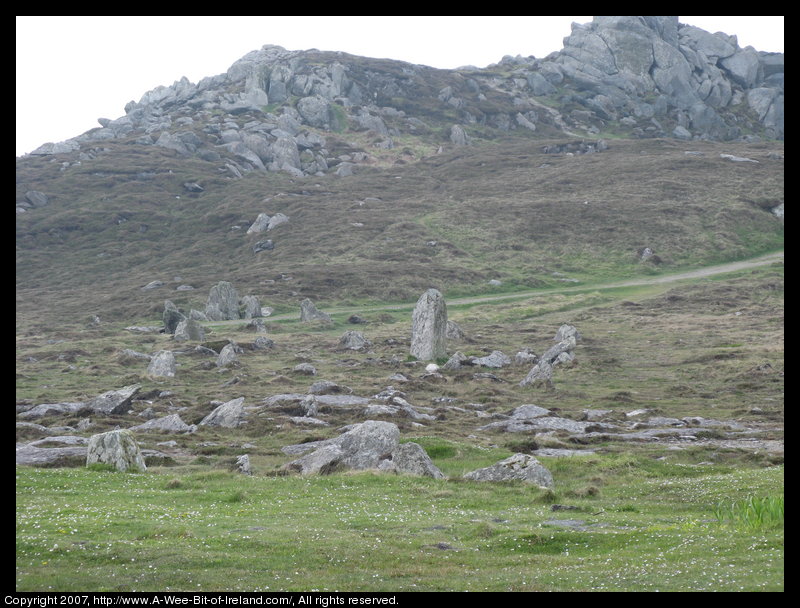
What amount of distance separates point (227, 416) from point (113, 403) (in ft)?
26.9

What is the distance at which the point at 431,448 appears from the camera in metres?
35.0

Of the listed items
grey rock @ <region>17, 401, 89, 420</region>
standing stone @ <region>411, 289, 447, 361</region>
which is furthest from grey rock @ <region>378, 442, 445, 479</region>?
standing stone @ <region>411, 289, 447, 361</region>

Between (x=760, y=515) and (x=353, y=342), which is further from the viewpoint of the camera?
(x=353, y=342)

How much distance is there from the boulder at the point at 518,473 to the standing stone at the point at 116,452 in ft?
47.0

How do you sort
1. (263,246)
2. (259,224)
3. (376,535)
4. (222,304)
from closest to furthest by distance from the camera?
(376,535) < (222,304) < (263,246) < (259,224)

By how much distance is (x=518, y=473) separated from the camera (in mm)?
28828

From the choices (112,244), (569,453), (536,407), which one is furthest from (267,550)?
(112,244)

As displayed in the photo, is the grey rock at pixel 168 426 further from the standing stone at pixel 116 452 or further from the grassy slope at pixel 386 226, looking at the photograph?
the grassy slope at pixel 386 226

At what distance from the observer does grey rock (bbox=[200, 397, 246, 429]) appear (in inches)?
1668

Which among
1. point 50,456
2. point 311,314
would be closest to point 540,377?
point 50,456

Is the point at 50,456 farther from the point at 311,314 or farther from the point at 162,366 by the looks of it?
the point at 311,314

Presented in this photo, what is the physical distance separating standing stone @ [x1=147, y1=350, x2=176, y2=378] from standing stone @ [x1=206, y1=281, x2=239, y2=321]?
30813mm
